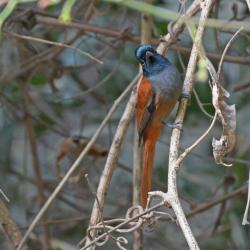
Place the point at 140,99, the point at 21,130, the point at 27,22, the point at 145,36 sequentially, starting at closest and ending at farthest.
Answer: the point at 140,99 → the point at 145,36 → the point at 27,22 → the point at 21,130

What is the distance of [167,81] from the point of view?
305 centimetres

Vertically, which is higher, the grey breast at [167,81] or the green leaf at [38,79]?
the green leaf at [38,79]

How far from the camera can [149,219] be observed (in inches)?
89.0

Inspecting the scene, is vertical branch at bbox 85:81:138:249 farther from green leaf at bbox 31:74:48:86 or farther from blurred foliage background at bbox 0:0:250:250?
green leaf at bbox 31:74:48:86

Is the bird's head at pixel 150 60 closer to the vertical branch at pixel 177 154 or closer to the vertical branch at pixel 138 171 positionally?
the vertical branch at pixel 138 171

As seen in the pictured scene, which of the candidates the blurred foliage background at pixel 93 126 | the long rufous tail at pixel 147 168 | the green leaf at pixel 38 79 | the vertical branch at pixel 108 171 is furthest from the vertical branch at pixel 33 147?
the vertical branch at pixel 108 171

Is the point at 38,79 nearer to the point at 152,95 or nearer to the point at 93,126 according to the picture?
the point at 93,126

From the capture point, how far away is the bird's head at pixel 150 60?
9.63 feet

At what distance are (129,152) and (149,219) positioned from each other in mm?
2056

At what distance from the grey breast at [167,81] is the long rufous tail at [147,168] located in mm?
178

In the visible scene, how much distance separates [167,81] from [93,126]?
141cm

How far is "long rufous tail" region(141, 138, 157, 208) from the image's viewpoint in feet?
9.17

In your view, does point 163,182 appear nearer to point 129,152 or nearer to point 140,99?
point 129,152

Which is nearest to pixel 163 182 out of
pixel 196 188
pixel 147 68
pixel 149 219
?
pixel 196 188
